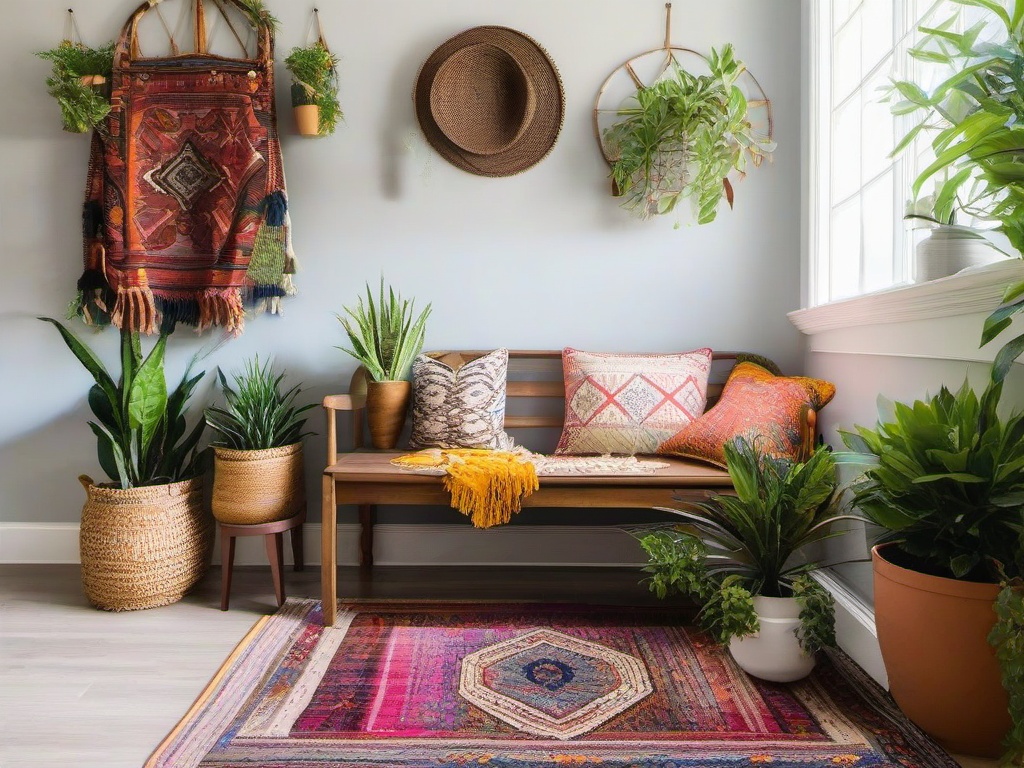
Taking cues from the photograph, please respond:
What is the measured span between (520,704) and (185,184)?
2.20 meters

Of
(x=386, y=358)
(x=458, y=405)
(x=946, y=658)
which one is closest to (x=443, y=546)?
(x=458, y=405)

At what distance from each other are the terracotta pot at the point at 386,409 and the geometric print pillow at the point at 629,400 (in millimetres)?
585

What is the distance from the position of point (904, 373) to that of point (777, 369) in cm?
77

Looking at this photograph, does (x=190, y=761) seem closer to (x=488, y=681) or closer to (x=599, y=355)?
(x=488, y=681)

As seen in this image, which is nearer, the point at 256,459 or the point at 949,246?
the point at 949,246

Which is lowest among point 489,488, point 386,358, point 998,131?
point 489,488

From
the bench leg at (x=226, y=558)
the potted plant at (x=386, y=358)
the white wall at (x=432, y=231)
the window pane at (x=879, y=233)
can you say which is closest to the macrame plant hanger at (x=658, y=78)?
the white wall at (x=432, y=231)

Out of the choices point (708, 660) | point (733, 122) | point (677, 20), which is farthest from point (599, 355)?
point (677, 20)

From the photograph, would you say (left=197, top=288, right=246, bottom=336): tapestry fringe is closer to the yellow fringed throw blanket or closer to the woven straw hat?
the woven straw hat

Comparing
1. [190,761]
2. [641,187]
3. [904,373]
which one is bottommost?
[190,761]

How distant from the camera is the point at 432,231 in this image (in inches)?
109

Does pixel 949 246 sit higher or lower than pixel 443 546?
higher

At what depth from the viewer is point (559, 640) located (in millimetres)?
2053

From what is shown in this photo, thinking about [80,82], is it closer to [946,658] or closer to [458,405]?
[458,405]
